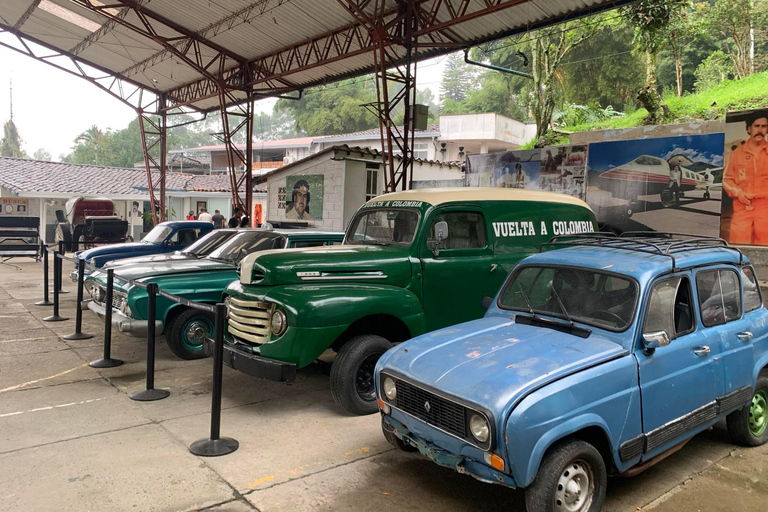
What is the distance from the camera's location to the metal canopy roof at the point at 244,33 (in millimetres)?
12633

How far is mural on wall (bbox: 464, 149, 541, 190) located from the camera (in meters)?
14.0

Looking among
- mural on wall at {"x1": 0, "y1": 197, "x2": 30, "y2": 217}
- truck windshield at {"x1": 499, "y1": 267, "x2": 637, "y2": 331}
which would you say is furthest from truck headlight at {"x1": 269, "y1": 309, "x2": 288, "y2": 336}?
mural on wall at {"x1": 0, "y1": 197, "x2": 30, "y2": 217}

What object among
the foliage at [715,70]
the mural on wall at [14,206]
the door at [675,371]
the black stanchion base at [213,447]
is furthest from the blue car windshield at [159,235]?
the foliage at [715,70]

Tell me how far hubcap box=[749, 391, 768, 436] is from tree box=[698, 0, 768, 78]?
80.6 ft

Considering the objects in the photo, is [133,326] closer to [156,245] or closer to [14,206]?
[156,245]

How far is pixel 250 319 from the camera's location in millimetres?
5582

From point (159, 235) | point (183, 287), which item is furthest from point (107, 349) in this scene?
point (159, 235)

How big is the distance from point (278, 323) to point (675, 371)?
337 cm

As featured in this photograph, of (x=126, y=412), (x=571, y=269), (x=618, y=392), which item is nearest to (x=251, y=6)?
(x=126, y=412)

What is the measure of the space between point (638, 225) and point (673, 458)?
26.8 ft

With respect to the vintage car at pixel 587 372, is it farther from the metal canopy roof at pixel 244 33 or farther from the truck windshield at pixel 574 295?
the metal canopy roof at pixel 244 33

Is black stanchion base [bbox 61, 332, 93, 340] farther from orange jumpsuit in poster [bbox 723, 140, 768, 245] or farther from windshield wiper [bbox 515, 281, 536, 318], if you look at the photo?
orange jumpsuit in poster [bbox 723, 140, 768, 245]

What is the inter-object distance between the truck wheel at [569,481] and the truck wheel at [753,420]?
2.06 m

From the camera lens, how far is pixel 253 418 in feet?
17.9
